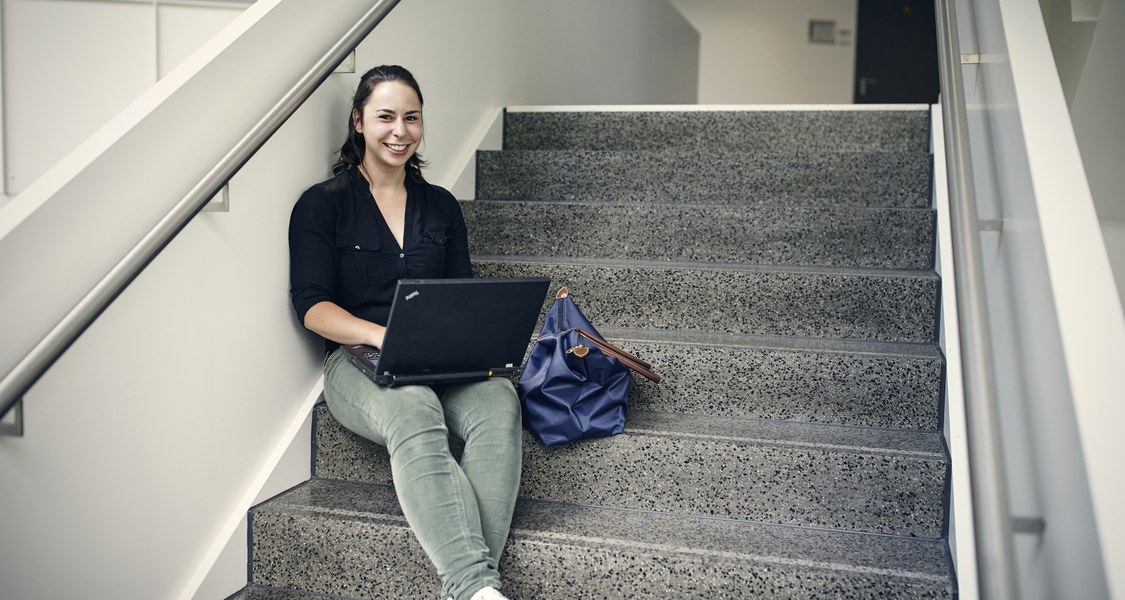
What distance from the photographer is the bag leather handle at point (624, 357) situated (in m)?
1.78

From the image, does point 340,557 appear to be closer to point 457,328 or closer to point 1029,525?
point 457,328

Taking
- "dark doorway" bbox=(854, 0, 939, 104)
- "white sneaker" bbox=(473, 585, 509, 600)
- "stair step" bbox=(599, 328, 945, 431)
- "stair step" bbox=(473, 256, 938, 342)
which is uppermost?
"dark doorway" bbox=(854, 0, 939, 104)

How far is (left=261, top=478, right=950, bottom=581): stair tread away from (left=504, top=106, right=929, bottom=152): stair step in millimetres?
1520

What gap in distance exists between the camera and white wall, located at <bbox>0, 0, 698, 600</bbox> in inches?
49.0

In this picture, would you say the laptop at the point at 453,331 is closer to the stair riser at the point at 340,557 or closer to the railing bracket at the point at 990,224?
the stair riser at the point at 340,557

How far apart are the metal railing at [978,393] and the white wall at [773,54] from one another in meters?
6.11

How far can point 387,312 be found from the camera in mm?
1806

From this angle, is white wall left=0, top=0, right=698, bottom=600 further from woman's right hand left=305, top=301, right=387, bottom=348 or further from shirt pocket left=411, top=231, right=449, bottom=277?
shirt pocket left=411, top=231, right=449, bottom=277

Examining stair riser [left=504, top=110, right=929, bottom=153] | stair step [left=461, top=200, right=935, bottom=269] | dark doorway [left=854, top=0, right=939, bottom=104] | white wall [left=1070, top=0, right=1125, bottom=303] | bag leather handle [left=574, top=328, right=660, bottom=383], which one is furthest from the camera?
dark doorway [left=854, top=0, right=939, bottom=104]

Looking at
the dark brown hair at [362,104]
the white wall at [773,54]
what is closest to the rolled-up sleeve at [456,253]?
the dark brown hair at [362,104]

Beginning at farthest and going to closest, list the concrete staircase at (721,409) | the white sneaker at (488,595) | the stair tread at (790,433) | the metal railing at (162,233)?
the stair tread at (790,433)
the concrete staircase at (721,409)
the white sneaker at (488,595)
the metal railing at (162,233)

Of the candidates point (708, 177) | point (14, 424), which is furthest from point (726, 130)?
point (14, 424)

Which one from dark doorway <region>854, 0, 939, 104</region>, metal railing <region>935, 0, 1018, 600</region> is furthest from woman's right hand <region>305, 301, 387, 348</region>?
dark doorway <region>854, 0, 939, 104</region>

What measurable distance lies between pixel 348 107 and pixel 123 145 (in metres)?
0.83
